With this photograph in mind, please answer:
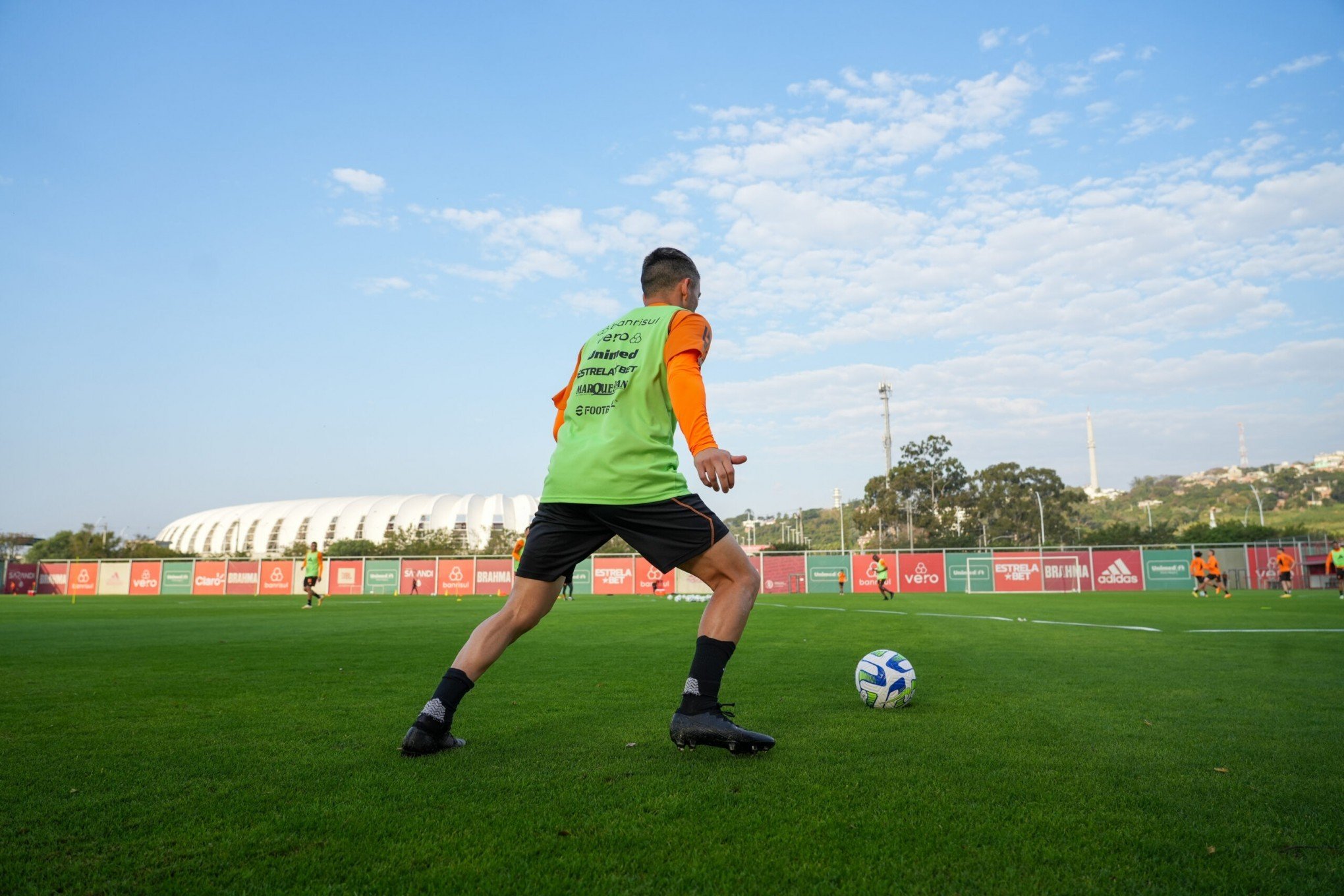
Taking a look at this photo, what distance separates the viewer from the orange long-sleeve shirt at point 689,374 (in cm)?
332

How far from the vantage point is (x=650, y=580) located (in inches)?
1555

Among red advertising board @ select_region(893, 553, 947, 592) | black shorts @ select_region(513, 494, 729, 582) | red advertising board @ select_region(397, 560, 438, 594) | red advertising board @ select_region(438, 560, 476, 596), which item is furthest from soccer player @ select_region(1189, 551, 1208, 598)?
red advertising board @ select_region(397, 560, 438, 594)

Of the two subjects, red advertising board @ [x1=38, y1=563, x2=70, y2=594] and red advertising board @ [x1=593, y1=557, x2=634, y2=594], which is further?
red advertising board @ [x1=38, y1=563, x2=70, y2=594]

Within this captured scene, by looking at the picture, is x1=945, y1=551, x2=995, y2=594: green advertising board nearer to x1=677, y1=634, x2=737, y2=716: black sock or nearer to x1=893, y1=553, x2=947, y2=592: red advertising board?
x1=893, y1=553, x2=947, y2=592: red advertising board

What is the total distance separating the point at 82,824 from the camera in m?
2.29

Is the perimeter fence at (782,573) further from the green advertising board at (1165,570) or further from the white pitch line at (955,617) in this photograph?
the white pitch line at (955,617)

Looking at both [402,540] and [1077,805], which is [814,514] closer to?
[402,540]

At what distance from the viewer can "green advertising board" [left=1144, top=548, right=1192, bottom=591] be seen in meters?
34.2

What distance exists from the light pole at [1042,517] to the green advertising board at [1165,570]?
26082mm

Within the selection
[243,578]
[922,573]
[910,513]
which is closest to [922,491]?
[910,513]

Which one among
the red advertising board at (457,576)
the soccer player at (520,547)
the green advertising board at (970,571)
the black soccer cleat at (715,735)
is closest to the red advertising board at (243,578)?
the red advertising board at (457,576)

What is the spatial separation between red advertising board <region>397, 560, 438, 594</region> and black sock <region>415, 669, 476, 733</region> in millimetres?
39252

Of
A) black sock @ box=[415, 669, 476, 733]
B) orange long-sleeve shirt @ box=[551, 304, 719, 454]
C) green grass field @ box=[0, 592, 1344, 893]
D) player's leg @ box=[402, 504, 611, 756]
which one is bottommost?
green grass field @ box=[0, 592, 1344, 893]

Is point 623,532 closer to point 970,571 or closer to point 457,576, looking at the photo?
point 970,571
